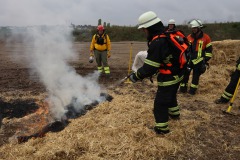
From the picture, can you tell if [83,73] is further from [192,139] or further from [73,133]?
[192,139]

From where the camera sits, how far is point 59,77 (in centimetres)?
822

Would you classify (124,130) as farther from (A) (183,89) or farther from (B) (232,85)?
(A) (183,89)

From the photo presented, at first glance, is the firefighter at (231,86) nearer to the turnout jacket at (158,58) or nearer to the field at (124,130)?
the field at (124,130)

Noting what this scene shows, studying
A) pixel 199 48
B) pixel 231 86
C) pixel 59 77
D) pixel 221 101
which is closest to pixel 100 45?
pixel 59 77

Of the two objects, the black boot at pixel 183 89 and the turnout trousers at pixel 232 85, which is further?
the black boot at pixel 183 89

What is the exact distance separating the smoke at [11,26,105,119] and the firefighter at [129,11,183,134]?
231 cm

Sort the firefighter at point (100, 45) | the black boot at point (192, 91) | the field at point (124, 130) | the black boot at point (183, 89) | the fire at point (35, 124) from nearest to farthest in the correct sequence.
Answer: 1. the field at point (124, 130)
2. the fire at point (35, 124)
3. the black boot at point (192, 91)
4. the black boot at point (183, 89)
5. the firefighter at point (100, 45)

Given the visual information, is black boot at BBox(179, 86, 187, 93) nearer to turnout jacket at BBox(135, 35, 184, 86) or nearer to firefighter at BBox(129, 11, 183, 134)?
firefighter at BBox(129, 11, 183, 134)

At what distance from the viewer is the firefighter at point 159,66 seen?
4.25 meters

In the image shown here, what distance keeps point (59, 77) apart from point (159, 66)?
185 inches

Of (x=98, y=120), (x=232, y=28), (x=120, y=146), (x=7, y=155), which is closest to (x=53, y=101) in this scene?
(x=98, y=120)

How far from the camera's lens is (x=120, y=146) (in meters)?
4.27

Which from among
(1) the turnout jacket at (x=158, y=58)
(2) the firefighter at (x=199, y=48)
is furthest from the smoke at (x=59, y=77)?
(2) the firefighter at (x=199, y=48)

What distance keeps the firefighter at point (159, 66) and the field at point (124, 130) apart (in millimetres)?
500
